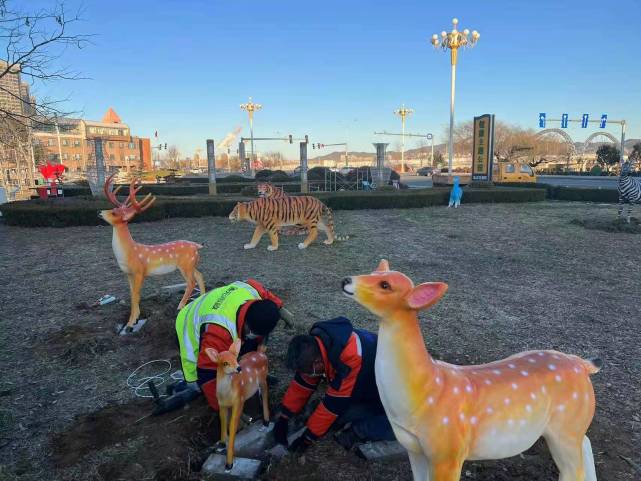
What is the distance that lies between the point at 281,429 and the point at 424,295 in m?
1.97

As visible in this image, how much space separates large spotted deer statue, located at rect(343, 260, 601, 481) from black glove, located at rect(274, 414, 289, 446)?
4.27ft

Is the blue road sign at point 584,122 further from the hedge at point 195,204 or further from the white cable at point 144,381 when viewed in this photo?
the white cable at point 144,381

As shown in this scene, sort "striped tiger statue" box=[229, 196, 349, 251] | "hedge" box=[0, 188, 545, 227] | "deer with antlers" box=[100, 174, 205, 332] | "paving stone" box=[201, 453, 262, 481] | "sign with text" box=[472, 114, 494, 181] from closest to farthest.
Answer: "paving stone" box=[201, 453, 262, 481] → "deer with antlers" box=[100, 174, 205, 332] → "striped tiger statue" box=[229, 196, 349, 251] → "hedge" box=[0, 188, 545, 227] → "sign with text" box=[472, 114, 494, 181]

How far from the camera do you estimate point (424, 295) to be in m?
2.16

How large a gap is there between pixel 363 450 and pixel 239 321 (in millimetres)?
1387

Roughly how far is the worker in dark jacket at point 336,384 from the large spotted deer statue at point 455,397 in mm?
782

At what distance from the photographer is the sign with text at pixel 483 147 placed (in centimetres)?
2627

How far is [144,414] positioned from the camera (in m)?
3.93

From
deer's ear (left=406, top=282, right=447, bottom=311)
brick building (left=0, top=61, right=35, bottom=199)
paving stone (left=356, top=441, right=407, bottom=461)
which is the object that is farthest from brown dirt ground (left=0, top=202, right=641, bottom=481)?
brick building (left=0, top=61, right=35, bottom=199)

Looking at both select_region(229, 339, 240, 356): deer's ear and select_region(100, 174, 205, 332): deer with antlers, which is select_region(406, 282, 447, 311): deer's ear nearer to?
select_region(229, 339, 240, 356): deer's ear

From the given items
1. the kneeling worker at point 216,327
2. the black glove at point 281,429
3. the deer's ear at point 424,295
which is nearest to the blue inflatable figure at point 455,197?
the kneeling worker at point 216,327

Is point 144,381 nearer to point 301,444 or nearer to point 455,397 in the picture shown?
point 301,444

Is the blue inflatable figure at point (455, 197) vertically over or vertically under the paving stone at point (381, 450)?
over

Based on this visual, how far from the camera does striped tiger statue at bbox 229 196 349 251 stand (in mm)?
10766
